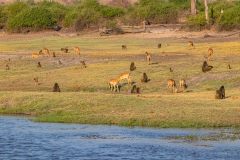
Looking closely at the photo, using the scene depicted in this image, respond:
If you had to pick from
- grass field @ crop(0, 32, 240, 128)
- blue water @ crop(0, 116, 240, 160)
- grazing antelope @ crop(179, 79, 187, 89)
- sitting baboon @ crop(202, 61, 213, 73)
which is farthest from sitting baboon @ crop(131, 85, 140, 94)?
blue water @ crop(0, 116, 240, 160)

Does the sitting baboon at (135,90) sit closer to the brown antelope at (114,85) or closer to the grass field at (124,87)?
the grass field at (124,87)

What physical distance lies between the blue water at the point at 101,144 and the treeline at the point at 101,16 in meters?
45.4

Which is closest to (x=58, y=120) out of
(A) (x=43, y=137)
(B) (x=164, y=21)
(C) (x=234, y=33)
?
(A) (x=43, y=137)

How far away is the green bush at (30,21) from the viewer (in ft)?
263

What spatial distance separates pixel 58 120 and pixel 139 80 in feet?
37.8

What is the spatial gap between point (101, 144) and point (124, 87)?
49.3 ft

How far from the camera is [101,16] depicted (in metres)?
85.4

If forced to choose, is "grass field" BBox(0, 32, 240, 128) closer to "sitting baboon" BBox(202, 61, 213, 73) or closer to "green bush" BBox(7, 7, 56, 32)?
"sitting baboon" BBox(202, 61, 213, 73)

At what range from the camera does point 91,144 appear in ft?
Answer: 88.0

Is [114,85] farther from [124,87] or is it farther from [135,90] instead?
[124,87]

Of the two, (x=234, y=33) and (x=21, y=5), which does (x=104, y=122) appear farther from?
(x=21, y=5)

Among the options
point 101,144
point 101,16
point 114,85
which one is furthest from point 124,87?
point 101,16

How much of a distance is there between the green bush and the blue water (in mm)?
49595

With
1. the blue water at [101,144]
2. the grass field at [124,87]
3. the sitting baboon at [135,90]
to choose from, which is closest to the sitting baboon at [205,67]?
the grass field at [124,87]
